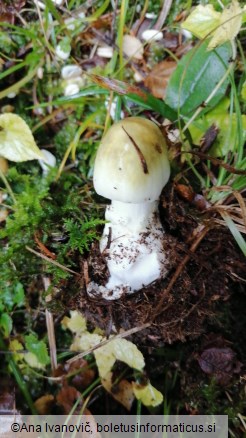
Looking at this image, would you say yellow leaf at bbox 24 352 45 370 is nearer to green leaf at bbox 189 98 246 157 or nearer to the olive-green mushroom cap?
the olive-green mushroom cap

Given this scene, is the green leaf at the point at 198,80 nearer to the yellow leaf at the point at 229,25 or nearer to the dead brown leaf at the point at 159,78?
the dead brown leaf at the point at 159,78

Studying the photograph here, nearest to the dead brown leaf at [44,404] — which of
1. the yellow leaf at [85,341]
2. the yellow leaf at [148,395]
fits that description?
the yellow leaf at [85,341]

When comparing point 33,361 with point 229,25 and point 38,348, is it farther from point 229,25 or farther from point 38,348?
point 229,25

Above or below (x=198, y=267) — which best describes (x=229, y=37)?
above

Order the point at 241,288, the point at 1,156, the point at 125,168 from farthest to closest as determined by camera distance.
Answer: the point at 1,156 < the point at 241,288 < the point at 125,168

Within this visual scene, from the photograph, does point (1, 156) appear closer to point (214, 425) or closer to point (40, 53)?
point (40, 53)

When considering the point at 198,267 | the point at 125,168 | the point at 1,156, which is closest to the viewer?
the point at 125,168

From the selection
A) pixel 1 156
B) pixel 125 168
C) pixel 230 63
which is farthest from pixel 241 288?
pixel 1 156
